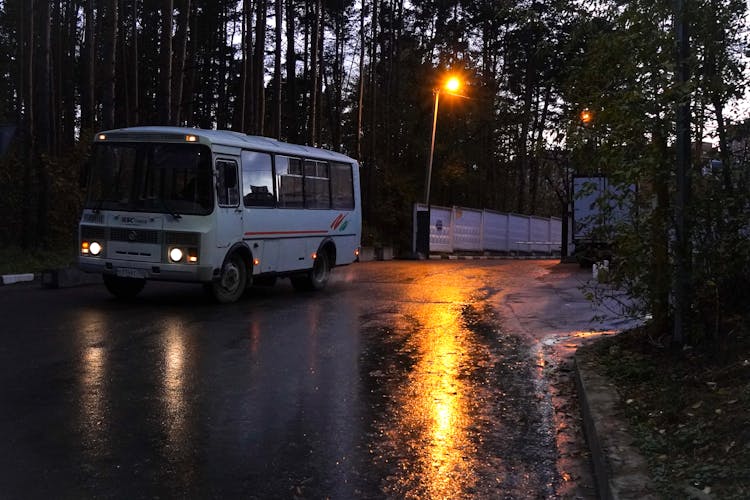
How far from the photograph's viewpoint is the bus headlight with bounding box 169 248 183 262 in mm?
12250

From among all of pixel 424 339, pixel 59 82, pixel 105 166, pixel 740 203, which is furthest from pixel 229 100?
pixel 740 203

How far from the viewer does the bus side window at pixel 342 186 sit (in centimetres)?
1705

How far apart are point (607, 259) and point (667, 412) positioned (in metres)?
2.70

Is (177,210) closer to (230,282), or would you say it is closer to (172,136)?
(172,136)

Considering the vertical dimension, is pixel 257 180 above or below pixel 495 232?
above

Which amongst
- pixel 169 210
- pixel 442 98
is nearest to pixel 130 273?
pixel 169 210

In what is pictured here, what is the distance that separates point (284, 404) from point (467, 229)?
33.3 metres

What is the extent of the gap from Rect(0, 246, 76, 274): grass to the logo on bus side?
6.63 m

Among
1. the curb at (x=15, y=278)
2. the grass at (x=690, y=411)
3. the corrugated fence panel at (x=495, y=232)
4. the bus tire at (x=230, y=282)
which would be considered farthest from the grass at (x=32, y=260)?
the corrugated fence panel at (x=495, y=232)

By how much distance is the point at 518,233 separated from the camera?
46031 millimetres

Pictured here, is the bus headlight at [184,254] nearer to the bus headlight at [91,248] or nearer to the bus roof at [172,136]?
the bus headlight at [91,248]

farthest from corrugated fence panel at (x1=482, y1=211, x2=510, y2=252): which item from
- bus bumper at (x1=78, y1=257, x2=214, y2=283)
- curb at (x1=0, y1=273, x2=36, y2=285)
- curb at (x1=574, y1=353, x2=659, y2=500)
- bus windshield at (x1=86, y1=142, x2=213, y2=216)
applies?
curb at (x1=574, y1=353, x2=659, y2=500)

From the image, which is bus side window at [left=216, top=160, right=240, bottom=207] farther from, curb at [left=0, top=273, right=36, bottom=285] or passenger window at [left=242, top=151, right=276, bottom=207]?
curb at [left=0, top=273, right=36, bottom=285]

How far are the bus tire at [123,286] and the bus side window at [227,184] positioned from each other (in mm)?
2112
